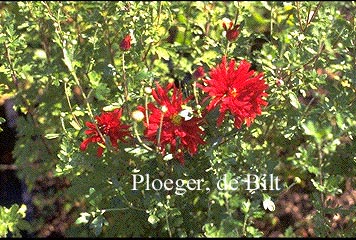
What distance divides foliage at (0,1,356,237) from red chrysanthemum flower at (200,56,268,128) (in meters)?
0.07

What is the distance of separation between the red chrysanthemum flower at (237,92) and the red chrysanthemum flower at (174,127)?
75mm

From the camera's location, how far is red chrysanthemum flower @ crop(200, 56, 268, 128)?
146cm

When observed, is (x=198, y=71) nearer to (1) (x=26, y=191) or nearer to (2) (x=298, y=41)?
(2) (x=298, y=41)

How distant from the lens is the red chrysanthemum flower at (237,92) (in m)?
1.46

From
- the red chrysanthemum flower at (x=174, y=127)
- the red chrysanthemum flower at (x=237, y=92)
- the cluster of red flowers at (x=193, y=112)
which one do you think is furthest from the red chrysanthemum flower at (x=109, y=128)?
the red chrysanthemum flower at (x=237, y=92)

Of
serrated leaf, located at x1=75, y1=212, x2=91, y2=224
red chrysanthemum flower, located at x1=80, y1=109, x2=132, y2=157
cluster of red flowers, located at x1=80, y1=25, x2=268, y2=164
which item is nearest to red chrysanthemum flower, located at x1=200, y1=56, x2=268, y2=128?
cluster of red flowers, located at x1=80, y1=25, x2=268, y2=164

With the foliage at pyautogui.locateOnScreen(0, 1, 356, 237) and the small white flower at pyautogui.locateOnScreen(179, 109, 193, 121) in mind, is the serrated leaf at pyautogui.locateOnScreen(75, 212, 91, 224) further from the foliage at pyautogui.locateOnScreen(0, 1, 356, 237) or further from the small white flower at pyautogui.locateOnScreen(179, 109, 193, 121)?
the small white flower at pyautogui.locateOnScreen(179, 109, 193, 121)

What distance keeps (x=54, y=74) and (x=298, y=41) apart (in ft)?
2.64

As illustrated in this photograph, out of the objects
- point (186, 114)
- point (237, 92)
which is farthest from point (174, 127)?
point (237, 92)

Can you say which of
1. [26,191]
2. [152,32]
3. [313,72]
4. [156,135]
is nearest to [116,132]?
[156,135]

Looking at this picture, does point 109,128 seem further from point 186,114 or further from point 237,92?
point 237,92

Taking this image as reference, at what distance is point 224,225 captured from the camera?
129 centimetres

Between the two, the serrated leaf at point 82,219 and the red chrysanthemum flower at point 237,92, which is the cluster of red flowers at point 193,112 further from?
the serrated leaf at point 82,219

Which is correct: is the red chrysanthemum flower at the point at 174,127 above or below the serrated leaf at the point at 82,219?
above
